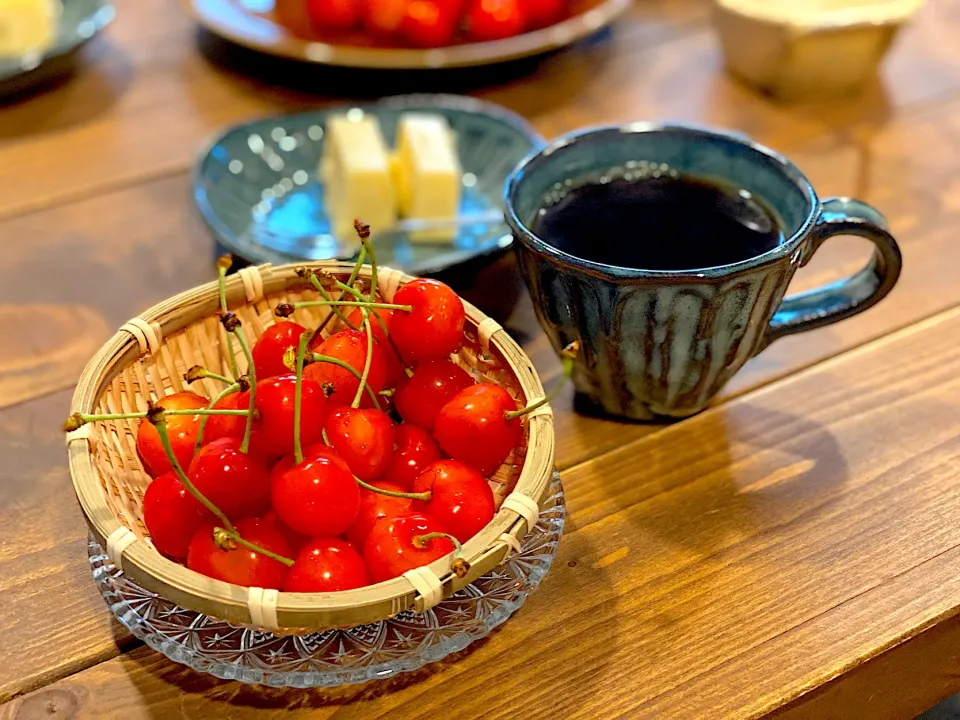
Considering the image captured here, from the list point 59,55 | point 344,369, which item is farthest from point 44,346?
point 59,55

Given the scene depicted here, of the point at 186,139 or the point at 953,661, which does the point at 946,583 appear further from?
the point at 186,139

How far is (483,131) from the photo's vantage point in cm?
90

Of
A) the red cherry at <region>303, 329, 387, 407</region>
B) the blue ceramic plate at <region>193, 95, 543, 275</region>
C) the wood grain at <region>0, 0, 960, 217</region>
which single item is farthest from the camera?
the wood grain at <region>0, 0, 960, 217</region>

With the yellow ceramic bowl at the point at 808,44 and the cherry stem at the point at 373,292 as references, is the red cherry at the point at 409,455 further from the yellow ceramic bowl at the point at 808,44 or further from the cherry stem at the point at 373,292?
the yellow ceramic bowl at the point at 808,44

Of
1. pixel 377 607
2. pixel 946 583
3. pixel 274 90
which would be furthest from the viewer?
pixel 274 90

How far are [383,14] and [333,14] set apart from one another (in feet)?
0.18

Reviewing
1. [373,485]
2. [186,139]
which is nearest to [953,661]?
[373,485]

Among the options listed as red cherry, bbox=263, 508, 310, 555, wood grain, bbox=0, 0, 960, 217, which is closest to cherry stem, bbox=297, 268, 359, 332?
red cherry, bbox=263, 508, 310, 555

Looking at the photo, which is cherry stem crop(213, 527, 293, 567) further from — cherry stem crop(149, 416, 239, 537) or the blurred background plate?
the blurred background plate

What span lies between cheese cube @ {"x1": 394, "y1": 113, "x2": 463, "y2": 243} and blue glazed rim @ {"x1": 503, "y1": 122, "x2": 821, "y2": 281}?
190 millimetres

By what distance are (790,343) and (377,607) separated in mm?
411

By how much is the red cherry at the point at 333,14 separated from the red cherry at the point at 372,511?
2.26 feet

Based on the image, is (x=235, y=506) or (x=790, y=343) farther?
(x=790, y=343)

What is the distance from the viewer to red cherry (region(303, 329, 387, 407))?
1.65 feet
